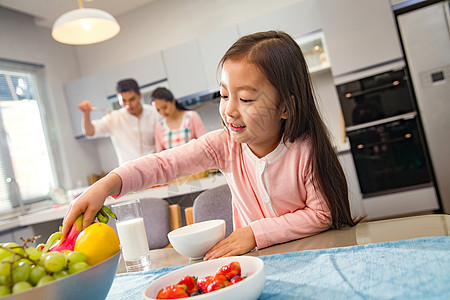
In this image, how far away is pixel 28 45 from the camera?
3.61 meters

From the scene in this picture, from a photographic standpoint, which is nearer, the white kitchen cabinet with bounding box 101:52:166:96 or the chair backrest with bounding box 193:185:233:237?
the chair backrest with bounding box 193:185:233:237

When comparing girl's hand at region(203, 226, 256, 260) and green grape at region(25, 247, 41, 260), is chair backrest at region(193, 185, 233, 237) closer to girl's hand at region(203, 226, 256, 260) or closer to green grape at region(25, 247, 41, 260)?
girl's hand at region(203, 226, 256, 260)

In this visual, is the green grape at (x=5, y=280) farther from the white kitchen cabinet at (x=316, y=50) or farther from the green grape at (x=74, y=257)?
the white kitchen cabinet at (x=316, y=50)

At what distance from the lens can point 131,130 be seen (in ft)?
9.53

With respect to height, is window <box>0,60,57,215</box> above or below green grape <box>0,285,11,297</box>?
above

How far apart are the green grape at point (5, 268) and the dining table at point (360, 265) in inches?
8.2

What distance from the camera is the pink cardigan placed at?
0.76m

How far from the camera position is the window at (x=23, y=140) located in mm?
3184

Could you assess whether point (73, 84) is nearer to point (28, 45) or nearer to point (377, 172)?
point (28, 45)

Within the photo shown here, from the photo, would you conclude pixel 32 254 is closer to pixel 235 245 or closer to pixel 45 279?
pixel 45 279

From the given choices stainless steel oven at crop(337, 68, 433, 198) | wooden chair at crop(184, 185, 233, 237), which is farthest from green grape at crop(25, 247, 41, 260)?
stainless steel oven at crop(337, 68, 433, 198)

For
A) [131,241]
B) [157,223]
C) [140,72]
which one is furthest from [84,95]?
[131,241]

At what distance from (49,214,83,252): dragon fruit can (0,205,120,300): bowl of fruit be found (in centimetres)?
9

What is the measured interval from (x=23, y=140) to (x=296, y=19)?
Result: 257 cm
